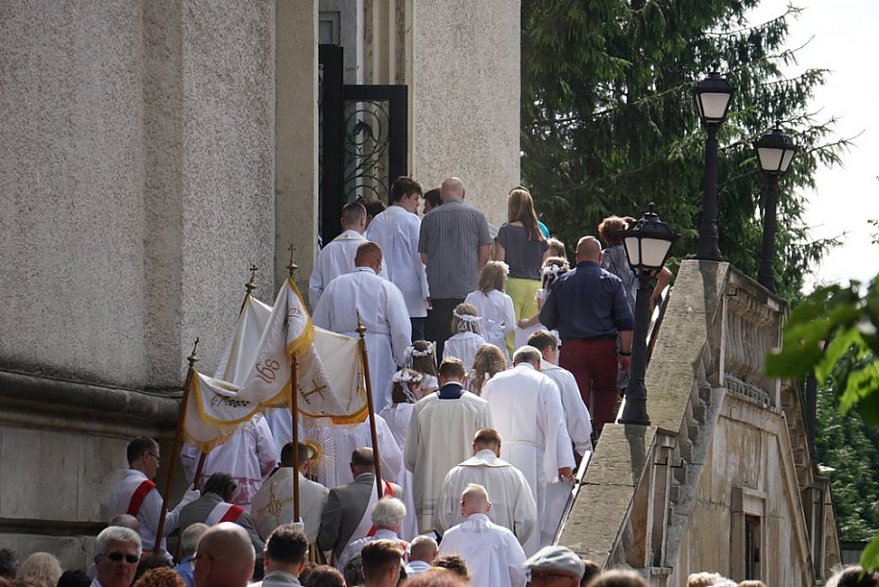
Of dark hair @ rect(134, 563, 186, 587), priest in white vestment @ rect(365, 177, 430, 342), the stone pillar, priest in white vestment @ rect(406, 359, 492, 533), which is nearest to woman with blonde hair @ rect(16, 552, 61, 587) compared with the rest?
dark hair @ rect(134, 563, 186, 587)

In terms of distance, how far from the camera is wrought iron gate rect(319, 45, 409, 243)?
55.0 ft

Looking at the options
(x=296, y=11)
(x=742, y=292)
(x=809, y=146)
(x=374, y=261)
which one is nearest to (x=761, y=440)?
(x=742, y=292)

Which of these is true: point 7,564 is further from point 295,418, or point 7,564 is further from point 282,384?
point 282,384

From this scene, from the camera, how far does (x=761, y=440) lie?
16016 mm

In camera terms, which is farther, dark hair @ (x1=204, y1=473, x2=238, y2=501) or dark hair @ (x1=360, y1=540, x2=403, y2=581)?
dark hair @ (x1=204, y1=473, x2=238, y2=501)

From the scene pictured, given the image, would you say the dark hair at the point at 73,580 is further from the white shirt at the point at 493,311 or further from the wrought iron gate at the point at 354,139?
the wrought iron gate at the point at 354,139

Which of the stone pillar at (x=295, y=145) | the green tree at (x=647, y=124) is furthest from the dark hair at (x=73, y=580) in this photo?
the green tree at (x=647, y=124)

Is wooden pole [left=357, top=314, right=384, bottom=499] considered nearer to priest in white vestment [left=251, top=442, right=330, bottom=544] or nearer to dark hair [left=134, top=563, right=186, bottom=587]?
priest in white vestment [left=251, top=442, right=330, bottom=544]

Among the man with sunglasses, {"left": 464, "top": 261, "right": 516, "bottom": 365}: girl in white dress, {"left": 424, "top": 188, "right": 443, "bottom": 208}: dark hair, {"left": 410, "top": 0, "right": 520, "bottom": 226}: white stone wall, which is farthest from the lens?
{"left": 410, "top": 0, "right": 520, "bottom": 226}: white stone wall

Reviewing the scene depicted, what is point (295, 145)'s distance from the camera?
15625 millimetres

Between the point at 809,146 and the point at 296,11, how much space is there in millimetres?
17812

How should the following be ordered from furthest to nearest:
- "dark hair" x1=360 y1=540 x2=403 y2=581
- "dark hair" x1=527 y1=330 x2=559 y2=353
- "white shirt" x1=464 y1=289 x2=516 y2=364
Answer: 1. "white shirt" x1=464 y1=289 x2=516 y2=364
2. "dark hair" x1=527 y1=330 x2=559 y2=353
3. "dark hair" x1=360 y1=540 x2=403 y2=581

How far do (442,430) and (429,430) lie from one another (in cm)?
9

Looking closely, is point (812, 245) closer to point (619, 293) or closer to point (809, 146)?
point (809, 146)
